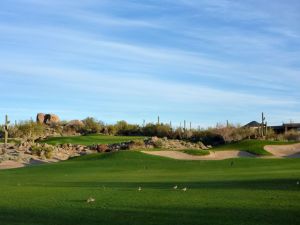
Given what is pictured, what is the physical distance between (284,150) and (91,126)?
55.0 metres

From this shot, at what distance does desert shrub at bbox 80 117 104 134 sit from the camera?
96950mm

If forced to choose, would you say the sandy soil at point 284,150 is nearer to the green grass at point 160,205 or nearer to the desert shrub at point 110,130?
the green grass at point 160,205

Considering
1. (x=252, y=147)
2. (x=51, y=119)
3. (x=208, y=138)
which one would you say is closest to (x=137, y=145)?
(x=252, y=147)

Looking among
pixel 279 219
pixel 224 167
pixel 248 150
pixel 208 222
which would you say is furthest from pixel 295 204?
pixel 248 150

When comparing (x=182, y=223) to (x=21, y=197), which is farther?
(x=21, y=197)

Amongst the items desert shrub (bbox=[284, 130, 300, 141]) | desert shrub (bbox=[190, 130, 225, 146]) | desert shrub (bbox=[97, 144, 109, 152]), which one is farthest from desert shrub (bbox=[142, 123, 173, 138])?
desert shrub (bbox=[97, 144, 109, 152])

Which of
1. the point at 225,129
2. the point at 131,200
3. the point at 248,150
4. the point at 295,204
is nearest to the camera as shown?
the point at 295,204

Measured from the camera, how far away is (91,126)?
324 ft

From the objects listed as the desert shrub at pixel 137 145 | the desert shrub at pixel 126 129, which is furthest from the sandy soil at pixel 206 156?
the desert shrub at pixel 126 129

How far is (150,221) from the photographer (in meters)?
10.7

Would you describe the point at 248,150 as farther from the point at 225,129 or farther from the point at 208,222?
the point at 208,222

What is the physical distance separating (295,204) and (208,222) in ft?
10.7

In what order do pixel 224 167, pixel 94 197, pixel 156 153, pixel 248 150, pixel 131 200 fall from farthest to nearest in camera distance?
1. pixel 248 150
2. pixel 156 153
3. pixel 224 167
4. pixel 94 197
5. pixel 131 200

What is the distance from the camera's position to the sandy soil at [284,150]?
46.9 meters
